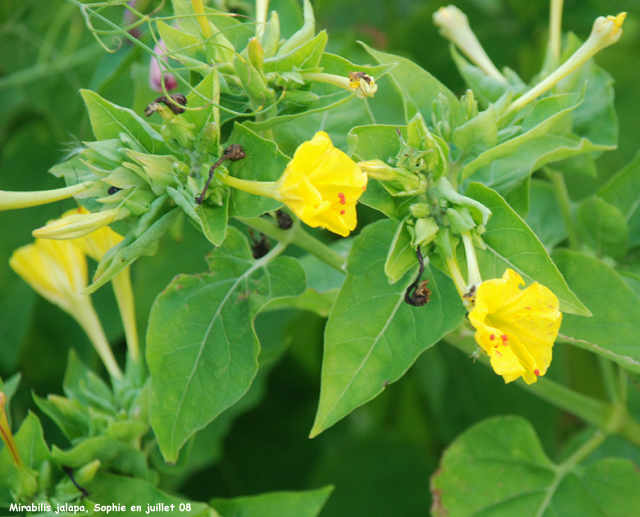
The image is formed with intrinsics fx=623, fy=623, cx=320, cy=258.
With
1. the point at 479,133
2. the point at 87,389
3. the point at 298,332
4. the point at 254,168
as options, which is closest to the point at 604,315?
the point at 479,133

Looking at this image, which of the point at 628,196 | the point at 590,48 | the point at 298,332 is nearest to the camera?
the point at 590,48

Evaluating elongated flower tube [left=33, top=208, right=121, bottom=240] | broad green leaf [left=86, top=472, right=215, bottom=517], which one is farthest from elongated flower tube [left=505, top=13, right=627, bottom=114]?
broad green leaf [left=86, top=472, right=215, bottom=517]

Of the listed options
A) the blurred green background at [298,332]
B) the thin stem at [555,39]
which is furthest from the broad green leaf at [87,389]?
the thin stem at [555,39]

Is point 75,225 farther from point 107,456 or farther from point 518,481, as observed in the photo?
point 518,481

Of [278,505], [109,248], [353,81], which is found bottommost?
[278,505]

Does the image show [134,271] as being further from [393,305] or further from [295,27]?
[393,305]

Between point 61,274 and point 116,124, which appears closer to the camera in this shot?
point 116,124

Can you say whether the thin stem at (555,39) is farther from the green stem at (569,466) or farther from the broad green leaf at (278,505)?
the broad green leaf at (278,505)

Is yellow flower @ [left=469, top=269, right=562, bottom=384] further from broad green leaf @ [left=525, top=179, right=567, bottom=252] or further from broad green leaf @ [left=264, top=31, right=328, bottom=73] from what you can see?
broad green leaf @ [left=525, top=179, right=567, bottom=252]
